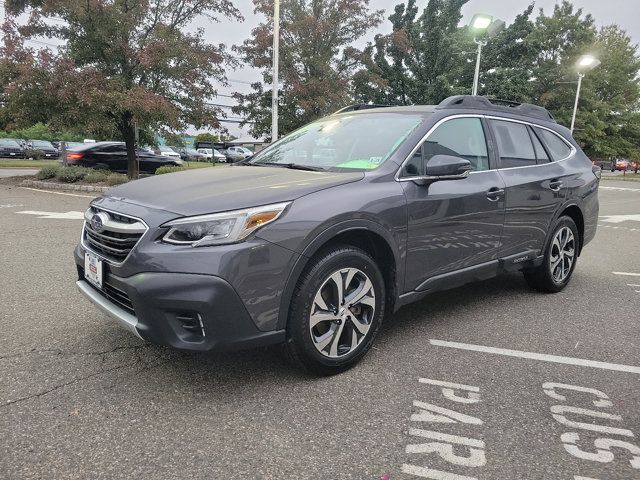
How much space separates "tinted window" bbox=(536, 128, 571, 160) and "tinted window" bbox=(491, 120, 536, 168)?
11.7 inches

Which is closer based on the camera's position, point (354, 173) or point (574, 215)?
point (354, 173)

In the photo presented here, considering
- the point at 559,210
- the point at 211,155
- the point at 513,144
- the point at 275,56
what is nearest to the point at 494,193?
the point at 513,144

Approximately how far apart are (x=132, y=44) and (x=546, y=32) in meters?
31.1

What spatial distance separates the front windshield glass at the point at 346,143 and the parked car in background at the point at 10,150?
38534mm

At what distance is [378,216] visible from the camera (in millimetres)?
2982

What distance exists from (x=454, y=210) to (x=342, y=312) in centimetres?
116

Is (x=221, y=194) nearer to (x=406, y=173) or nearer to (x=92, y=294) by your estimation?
(x=92, y=294)

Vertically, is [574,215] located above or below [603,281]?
above

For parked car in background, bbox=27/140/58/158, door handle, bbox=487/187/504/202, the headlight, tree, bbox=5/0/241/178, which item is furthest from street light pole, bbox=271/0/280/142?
parked car in background, bbox=27/140/58/158

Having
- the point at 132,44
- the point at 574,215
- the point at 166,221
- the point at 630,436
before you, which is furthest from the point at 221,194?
the point at 132,44

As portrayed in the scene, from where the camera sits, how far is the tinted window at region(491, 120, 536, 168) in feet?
13.3

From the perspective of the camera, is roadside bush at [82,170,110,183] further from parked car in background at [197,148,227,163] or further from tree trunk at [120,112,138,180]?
parked car in background at [197,148,227,163]

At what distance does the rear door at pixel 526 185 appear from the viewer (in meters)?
4.02

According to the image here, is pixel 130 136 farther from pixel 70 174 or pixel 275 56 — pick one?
pixel 275 56
